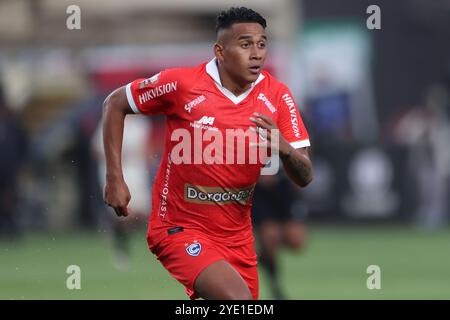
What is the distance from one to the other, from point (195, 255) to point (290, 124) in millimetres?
1153

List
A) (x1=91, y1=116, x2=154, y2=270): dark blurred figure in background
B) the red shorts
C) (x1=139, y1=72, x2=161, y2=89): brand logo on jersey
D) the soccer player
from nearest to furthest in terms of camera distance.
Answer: the red shorts < the soccer player < (x1=139, y1=72, x2=161, y2=89): brand logo on jersey < (x1=91, y1=116, x2=154, y2=270): dark blurred figure in background

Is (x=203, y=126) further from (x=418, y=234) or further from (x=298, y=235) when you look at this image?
(x=418, y=234)

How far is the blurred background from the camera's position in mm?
17609

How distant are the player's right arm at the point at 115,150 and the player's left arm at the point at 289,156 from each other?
118cm

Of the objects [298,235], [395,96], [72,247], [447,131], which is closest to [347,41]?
[395,96]

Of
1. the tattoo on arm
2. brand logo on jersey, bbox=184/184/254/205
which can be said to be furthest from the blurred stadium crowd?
the tattoo on arm

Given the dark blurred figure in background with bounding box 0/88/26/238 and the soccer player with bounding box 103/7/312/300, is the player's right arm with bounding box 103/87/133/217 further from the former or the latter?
the dark blurred figure in background with bounding box 0/88/26/238

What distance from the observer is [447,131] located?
26844 mm

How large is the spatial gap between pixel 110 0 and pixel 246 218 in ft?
84.0

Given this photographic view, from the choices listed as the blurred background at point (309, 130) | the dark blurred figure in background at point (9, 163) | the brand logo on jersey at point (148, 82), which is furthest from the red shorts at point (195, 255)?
the dark blurred figure in background at point (9, 163)

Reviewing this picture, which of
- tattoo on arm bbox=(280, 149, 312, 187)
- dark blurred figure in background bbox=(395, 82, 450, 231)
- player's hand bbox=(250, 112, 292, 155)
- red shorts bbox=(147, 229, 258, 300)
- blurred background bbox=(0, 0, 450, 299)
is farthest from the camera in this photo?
dark blurred figure in background bbox=(395, 82, 450, 231)

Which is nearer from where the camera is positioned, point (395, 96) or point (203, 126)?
point (203, 126)

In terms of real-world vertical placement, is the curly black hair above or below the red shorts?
above

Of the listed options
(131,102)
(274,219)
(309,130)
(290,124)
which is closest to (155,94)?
(131,102)
